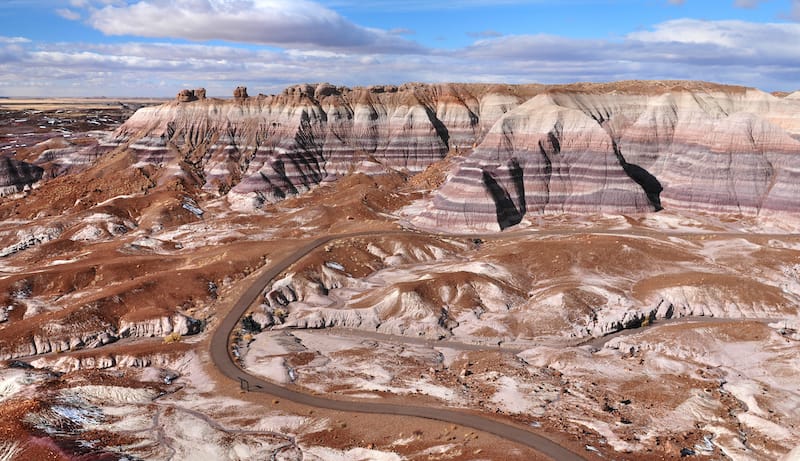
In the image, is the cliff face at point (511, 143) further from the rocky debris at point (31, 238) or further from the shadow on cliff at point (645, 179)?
the rocky debris at point (31, 238)

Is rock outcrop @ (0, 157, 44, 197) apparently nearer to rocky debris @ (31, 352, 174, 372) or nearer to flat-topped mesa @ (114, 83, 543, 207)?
flat-topped mesa @ (114, 83, 543, 207)

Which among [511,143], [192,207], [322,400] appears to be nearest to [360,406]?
[322,400]

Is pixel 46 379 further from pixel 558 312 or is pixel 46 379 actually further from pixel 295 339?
pixel 558 312

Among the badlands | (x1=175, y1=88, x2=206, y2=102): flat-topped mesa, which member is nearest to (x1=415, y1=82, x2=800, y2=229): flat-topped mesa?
the badlands

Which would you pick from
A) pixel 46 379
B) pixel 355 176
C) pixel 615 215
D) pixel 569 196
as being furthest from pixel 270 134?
pixel 46 379

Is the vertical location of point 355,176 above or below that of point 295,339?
above

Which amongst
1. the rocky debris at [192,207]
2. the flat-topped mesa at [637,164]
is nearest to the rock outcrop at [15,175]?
the rocky debris at [192,207]
